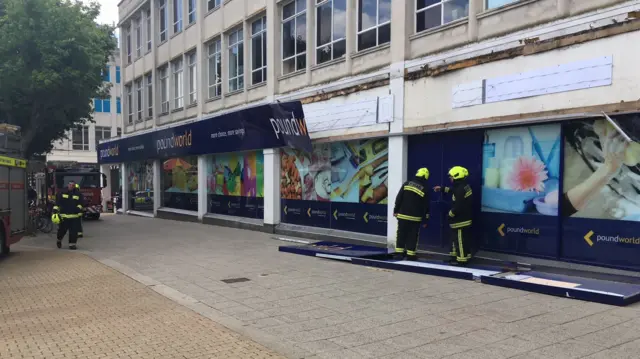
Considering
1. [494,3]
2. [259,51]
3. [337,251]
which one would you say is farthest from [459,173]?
[259,51]

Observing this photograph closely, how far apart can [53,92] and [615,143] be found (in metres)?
17.6

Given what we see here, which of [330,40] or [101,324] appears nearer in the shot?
[101,324]

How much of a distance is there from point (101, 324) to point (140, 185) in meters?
20.6

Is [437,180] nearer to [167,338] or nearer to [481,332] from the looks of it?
[481,332]

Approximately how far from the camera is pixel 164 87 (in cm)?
2262

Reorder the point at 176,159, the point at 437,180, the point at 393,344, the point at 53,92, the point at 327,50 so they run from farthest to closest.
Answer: the point at 176,159, the point at 53,92, the point at 327,50, the point at 437,180, the point at 393,344

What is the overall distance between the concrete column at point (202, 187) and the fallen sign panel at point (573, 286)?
43.2ft

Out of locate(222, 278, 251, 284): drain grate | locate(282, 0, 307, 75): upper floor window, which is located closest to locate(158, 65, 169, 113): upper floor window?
locate(282, 0, 307, 75): upper floor window

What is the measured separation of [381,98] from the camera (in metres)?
10.5

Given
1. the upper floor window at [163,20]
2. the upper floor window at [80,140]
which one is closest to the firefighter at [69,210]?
the upper floor window at [163,20]

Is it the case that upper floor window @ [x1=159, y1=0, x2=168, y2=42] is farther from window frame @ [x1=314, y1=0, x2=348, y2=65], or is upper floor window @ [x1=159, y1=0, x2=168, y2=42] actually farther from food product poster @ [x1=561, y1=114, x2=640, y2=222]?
food product poster @ [x1=561, y1=114, x2=640, y2=222]

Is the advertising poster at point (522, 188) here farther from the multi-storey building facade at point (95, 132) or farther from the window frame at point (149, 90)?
the multi-storey building facade at point (95, 132)

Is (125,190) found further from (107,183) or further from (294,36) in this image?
(294,36)

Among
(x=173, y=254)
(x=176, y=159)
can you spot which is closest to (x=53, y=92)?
(x=176, y=159)
